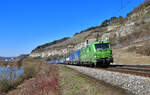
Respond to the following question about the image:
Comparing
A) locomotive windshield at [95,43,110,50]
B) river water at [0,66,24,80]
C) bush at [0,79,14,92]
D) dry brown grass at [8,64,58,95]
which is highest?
locomotive windshield at [95,43,110,50]

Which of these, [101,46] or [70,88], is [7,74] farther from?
[101,46]

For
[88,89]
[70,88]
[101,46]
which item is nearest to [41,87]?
[70,88]

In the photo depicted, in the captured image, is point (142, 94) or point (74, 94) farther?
point (74, 94)

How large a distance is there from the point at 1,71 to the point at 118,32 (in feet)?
188

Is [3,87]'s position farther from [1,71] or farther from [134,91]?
[134,91]

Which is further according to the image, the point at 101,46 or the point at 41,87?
the point at 101,46

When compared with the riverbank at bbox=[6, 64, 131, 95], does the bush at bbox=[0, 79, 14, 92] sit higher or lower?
lower

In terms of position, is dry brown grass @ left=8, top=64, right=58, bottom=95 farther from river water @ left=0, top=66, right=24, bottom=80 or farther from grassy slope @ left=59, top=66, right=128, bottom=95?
river water @ left=0, top=66, right=24, bottom=80

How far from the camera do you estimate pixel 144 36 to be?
50219 millimetres

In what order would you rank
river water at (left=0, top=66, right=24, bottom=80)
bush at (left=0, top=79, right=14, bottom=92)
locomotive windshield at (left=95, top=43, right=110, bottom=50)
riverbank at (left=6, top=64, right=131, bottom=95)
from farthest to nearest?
locomotive windshield at (left=95, top=43, right=110, bottom=50) < river water at (left=0, top=66, right=24, bottom=80) < bush at (left=0, top=79, right=14, bottom=92) < riverbank at (left=6, top=64, right=131, bottom=95)

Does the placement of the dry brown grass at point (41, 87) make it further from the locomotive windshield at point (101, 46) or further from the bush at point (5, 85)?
the locomotive windshield at point (101, 46)

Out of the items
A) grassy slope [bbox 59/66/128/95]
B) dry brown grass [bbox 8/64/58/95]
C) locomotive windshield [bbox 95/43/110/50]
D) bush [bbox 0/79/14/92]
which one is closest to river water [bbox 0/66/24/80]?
bush [bbox 0/79/14/92]

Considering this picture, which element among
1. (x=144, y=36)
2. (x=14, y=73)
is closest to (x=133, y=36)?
(x=144, y=36)

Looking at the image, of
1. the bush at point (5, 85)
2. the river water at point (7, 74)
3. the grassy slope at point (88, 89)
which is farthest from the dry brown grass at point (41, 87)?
the river water at point (7, 74)
